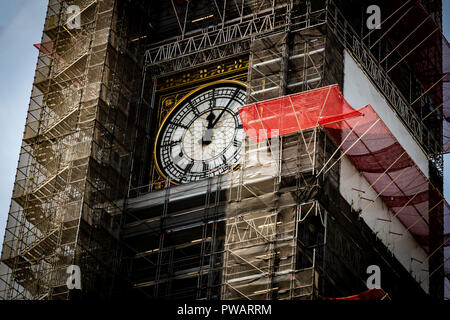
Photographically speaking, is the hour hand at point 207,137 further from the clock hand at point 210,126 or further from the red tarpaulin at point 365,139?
the red tarpaulin at point 365,139

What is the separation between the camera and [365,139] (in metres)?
37.9

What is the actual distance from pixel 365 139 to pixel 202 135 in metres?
4.43

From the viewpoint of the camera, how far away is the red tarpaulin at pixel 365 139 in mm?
36281

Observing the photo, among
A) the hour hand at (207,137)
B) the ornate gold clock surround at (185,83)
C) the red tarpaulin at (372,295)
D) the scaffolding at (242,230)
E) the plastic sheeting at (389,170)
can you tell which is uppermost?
the ornate gold clock surround at (185,83)

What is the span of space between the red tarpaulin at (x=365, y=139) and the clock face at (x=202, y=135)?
7.54ft

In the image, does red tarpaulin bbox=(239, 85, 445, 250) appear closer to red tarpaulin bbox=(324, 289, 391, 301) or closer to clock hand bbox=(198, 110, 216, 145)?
clock hand bbox=(198, 110, 216, 145)

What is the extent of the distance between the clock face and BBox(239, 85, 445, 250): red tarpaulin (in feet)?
7.54

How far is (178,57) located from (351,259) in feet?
26.1

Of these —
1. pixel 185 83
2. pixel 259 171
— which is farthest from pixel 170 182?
pixel 259 171

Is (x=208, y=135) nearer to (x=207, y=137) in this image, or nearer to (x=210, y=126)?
(x=207, y=137)

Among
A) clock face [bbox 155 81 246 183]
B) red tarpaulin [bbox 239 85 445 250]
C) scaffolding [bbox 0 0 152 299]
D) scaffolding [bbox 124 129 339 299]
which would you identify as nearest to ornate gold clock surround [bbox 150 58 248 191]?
clock face [bbox 155 81 246 183]

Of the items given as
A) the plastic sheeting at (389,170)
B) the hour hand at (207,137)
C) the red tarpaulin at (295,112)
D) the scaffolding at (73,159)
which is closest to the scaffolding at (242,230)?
the red tarpaulin at (295,112)

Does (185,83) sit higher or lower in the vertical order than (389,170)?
higher
